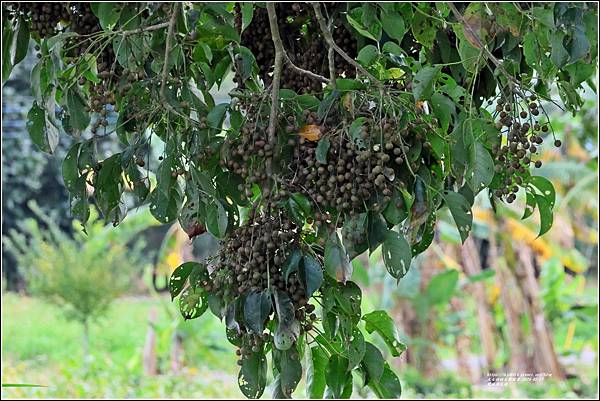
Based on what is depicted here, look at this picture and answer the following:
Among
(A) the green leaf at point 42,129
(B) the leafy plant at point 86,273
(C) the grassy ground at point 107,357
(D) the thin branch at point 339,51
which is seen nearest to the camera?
(D) the thin branch at point 339,51

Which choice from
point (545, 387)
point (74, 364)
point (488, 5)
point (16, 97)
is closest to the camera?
point (488, 5)

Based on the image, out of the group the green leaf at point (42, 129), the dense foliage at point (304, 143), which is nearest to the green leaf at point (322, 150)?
the dense foliage at point (304, 143)

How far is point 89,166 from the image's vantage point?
34.4 inches

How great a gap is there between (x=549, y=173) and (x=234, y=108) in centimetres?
304

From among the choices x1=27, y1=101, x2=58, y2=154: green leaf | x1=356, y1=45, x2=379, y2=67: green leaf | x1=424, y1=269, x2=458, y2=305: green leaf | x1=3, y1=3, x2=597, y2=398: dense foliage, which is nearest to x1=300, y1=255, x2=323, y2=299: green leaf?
x1=3, y1=3, x2=597, y2=398: dense foliage

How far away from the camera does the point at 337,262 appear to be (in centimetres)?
77

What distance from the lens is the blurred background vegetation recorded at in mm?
3482

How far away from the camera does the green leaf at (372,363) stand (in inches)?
35.5


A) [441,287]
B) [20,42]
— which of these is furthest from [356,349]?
[441,287]

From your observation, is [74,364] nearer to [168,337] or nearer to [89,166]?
[168,337]

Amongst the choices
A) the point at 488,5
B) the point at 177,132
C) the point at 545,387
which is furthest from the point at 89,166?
the point at 545,387

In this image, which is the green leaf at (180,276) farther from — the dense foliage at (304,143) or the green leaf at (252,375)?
the green leaf at (252,375)

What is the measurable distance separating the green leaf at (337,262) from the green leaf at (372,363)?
0.16m

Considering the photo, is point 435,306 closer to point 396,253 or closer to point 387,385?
point 387,385
